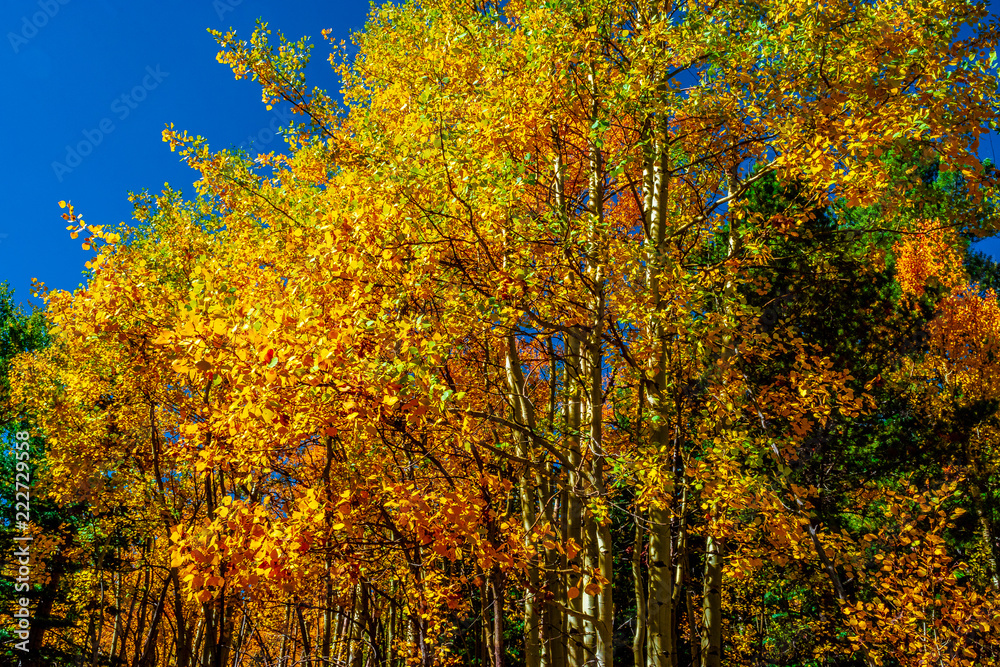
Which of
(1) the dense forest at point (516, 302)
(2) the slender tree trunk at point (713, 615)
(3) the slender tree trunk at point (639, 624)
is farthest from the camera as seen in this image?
(2) the slender tree trunk at point (713, 615)

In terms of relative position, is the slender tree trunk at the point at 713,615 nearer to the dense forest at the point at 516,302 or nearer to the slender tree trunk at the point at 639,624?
the dense forest at the point at 516,302

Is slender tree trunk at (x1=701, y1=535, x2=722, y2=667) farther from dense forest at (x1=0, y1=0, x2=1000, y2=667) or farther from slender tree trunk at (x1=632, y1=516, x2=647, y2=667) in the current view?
slender tree trunk at (x1=632, y1=516, x2=647, y2=667)

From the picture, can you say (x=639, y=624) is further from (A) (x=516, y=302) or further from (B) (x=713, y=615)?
(A) (x=516, y=302)

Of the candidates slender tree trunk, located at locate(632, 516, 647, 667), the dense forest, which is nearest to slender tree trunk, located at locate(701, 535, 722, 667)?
the dense forest

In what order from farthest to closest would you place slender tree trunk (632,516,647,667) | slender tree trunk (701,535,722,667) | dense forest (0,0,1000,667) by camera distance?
1. slender tree trunk (701,535,722,667)
2. slender tree trunk (632,516,647,667)
3. dense forest (0,0,1000,667)

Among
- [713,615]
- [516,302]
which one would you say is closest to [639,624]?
[713,615]

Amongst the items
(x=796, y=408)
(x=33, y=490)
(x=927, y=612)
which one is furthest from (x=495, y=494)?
(x=33, y=490)

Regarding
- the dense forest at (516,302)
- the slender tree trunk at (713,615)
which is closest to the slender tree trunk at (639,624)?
the dense forest at (516,302)

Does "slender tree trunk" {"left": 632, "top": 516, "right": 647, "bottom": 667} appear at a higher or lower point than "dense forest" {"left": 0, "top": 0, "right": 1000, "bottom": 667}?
lower

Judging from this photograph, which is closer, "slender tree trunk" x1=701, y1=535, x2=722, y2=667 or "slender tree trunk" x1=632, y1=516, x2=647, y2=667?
"slender tree trunk" x1=632, y1=516, x2=647, y2=667

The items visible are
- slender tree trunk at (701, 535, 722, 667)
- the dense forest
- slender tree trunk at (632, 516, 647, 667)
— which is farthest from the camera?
slender tree trunk at (701, 535, 722, 667)

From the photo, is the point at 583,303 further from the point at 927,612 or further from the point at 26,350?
the point at 26,350

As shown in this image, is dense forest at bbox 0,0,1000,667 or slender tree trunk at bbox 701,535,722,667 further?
slender tree trunk at bbox 701,535,722,667

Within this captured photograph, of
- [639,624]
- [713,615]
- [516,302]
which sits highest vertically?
[516,302]
